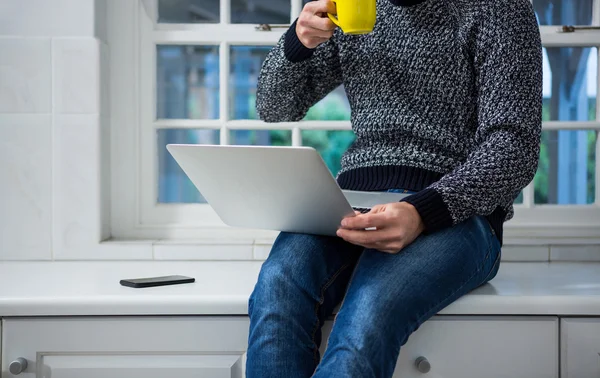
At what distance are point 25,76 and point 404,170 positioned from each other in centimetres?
111

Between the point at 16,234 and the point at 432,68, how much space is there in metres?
1.23

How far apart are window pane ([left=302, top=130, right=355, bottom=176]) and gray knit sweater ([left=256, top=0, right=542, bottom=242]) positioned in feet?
1.73

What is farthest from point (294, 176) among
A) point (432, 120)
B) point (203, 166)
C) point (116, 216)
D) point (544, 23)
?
point (544, 23)

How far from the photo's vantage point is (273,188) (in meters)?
1.24

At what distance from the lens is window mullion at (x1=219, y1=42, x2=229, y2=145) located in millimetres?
2049

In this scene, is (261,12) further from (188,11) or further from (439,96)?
(439,96)

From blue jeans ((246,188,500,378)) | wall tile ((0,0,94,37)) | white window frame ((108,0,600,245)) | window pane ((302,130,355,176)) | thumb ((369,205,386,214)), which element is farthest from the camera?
window pane ((302,130,355,176))

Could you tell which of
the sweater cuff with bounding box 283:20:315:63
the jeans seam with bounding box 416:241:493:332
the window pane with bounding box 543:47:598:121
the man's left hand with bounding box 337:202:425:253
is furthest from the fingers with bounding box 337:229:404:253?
the window pane with bounding box 543:47:598:121

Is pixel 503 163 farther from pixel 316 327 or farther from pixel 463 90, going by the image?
pixel 316 327

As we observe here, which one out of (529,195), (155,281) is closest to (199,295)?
(155,281)

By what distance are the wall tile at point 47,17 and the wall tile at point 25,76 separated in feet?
0.10

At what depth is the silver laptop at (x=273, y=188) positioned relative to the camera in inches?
45.7

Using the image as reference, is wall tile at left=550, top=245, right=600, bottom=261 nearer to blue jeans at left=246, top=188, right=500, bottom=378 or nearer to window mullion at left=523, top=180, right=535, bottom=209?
window mullion at left=523, top=180, right=535, bottom=209

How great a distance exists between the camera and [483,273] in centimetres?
137
